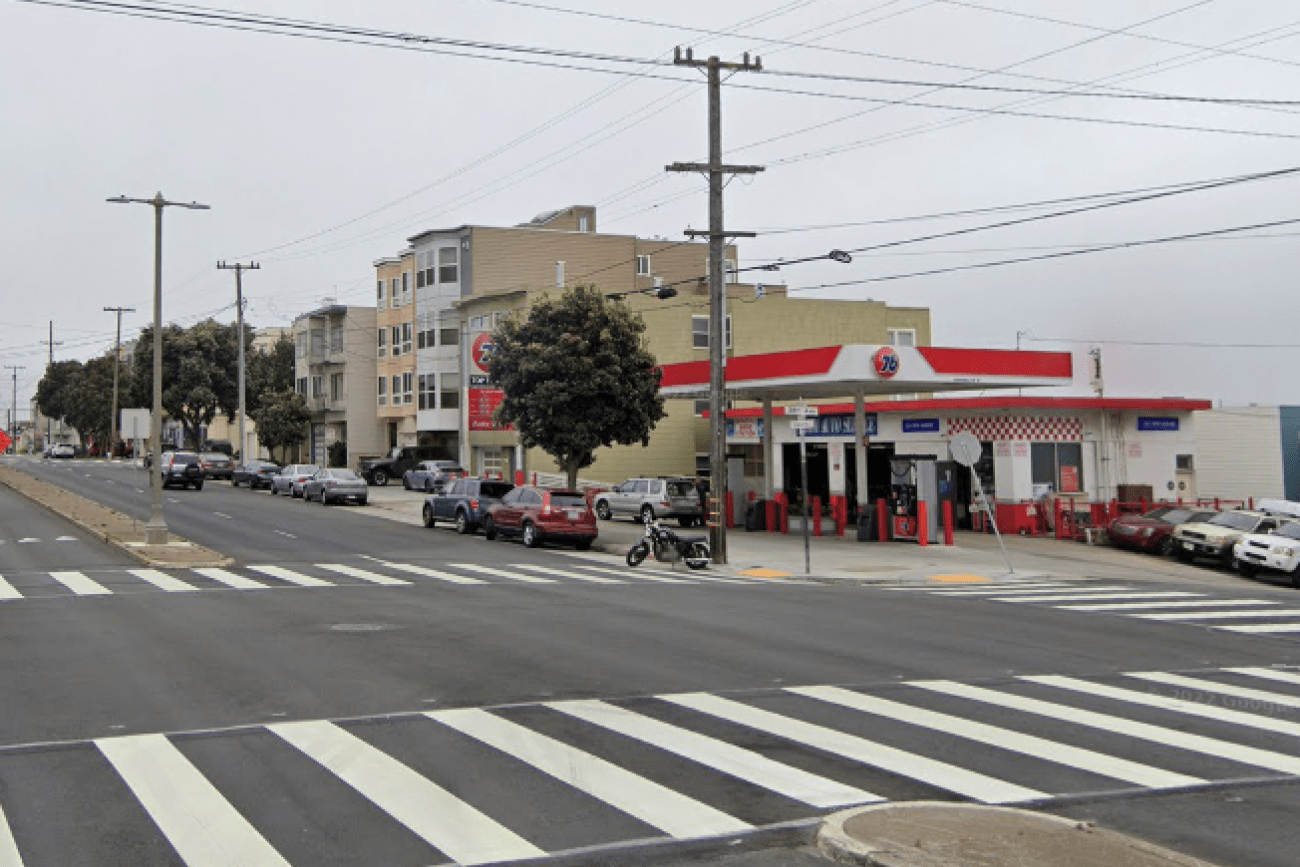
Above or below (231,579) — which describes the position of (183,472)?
above

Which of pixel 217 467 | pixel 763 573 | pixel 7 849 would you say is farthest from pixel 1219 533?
pixel 217 467

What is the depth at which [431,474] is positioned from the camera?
49312mm

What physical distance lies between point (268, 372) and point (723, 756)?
8049 centimetres

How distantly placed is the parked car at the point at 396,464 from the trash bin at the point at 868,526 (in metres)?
29.8

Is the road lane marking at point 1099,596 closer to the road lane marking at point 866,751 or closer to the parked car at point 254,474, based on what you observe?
the road lane marking at point 866,751

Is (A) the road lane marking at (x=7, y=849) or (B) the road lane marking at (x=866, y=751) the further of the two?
(B) the road lane marking at (x=866, y=751)

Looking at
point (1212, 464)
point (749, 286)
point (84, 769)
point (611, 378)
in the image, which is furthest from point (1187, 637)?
point (749, 286)

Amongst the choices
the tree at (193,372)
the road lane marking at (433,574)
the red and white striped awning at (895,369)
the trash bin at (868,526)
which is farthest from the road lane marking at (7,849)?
the tree at (193,372)

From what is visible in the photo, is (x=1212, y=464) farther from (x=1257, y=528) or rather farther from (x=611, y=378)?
(x=611, y=378)

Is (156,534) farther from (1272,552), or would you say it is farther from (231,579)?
(1272,552)

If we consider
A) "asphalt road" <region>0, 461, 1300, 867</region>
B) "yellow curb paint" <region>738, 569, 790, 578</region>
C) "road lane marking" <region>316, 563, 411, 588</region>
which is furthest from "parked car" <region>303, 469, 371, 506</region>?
"asphalt road" <region>0, 461, 1300, 867</region>

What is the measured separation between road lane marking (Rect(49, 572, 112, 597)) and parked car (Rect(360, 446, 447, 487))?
35015 mm

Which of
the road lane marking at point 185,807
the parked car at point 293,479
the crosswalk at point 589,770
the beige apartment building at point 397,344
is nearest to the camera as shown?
the road lane marking at point 185,807

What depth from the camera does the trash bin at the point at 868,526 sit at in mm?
31688
